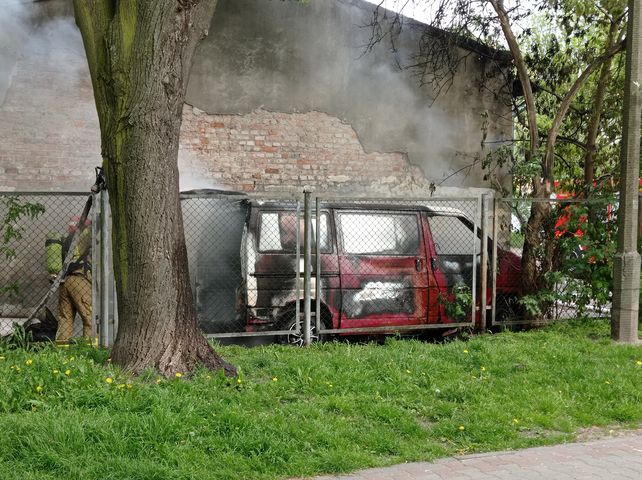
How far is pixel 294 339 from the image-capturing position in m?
8.14

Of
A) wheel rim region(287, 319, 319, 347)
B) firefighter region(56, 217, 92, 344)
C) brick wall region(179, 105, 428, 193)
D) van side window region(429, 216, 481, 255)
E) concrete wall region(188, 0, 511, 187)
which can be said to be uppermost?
concrete wall region(188, 0, 511, 187)

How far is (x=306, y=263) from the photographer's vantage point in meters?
7.79

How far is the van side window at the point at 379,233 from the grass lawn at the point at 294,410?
1504 mm

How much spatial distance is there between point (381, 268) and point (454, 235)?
1440 mm

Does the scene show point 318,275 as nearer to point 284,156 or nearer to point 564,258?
point 564,258

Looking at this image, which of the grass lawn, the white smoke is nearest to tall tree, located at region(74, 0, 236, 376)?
the grass lawn

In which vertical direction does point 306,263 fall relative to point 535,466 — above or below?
above

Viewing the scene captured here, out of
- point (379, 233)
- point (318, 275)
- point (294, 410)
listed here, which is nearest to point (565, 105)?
point (379, 233)

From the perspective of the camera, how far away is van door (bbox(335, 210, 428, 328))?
826 cm

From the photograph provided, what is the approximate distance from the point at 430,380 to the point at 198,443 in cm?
251

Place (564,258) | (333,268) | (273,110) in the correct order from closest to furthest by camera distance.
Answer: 1. (333,268)
2. (564,258)
3. (273,110)

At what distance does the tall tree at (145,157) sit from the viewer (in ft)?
18.6

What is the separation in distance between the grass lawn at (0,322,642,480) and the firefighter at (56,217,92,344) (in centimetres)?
167

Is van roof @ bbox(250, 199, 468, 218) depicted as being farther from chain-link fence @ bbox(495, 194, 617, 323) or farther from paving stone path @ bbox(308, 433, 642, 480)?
paving stone path @ bbox(308, 433, 642, 480)
